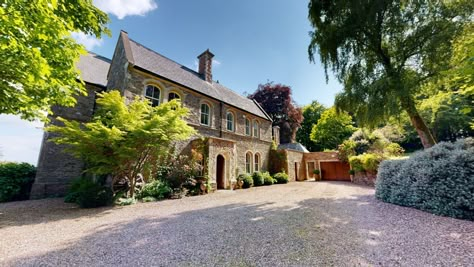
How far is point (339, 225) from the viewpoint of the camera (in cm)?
421

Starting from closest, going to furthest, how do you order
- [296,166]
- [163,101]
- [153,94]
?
[153,94]
[163,101]
[296,166]

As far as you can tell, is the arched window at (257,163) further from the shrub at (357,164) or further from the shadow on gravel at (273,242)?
the shadow on gravel at (273,242)

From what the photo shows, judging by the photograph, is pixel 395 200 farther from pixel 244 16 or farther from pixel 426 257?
pixel 244 16

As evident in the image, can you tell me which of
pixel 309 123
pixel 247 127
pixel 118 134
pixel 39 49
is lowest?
pixel 118 134

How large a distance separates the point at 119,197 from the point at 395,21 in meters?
13.7

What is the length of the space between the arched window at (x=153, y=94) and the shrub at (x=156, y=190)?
424 centimetres

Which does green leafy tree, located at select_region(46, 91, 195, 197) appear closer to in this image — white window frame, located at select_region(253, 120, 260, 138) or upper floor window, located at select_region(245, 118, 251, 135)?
upper floor window, located at select_region(245, 118, 251, 135)

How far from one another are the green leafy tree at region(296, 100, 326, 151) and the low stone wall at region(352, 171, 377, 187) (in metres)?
15.6

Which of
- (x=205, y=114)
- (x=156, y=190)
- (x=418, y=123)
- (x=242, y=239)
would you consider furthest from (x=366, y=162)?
(x=156, y=190)

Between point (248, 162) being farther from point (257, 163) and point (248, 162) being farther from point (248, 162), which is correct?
point (257, 163)

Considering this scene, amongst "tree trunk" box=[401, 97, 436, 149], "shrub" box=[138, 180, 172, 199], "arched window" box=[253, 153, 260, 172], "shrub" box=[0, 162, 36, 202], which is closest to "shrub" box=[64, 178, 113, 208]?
"shrub" box=[138, 180, 172, 199]

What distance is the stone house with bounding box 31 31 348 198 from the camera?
9273mm

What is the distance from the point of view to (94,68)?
1265 cm

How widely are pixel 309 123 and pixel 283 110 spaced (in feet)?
34.2
